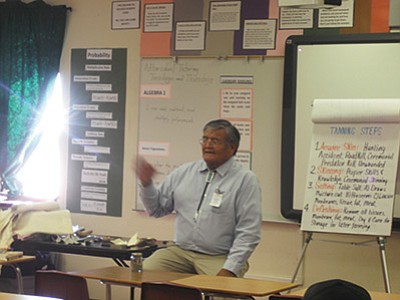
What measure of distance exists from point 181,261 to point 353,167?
4.60 feet

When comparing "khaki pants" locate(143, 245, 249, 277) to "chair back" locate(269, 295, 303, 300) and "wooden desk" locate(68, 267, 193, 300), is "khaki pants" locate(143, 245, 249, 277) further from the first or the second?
"chair back" locate(269, 295, 303, 300)

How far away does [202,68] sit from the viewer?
21.7 ft

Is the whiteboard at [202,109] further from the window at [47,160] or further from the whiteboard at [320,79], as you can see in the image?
the window at [47,160]

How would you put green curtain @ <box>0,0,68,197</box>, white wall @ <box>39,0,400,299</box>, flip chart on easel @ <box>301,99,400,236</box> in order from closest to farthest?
flip chart on easel @ <box>301,99,400,236</box>, white wall @ <box>39,0,400,299</box>, green curtain @ <box>0,0,68,197</box>

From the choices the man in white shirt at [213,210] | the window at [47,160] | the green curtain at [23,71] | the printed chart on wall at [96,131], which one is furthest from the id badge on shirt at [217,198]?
the green curtain at [23,71]

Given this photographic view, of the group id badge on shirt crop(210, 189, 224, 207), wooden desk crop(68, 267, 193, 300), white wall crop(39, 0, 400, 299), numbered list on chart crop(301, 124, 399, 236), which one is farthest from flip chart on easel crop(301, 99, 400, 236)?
wooden desk crop(68, 267, 193, 300)

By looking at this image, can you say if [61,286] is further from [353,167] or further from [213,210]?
[353,167]

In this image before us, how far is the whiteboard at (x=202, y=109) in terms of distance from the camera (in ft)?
20.9

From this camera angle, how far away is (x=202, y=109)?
6.62 metres

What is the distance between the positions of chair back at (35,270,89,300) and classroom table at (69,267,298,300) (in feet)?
0.54

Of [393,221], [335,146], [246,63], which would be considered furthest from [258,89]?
[393,221]

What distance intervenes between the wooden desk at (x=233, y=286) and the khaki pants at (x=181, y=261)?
2.08 ft

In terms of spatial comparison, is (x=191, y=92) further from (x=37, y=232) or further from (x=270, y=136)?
(x=37, y=232)

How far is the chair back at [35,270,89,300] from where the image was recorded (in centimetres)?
388
